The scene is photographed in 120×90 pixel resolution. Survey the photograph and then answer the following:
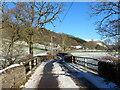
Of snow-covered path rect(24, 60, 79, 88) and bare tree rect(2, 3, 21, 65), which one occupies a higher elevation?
bare tree rect(2, 3, 21, 65)

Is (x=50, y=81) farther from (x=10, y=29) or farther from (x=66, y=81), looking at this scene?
(x=10, y=29)

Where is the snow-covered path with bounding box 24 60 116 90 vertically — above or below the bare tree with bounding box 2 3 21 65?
below

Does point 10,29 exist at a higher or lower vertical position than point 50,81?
higher

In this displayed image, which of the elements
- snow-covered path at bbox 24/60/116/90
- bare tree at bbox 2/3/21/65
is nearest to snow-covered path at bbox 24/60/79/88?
snow-covered path at bbox 24/60/116/90

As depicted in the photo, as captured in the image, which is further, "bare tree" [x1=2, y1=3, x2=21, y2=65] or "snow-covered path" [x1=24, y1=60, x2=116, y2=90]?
"bare tree" [x1=2, y1=3, x2=21, y2=65]

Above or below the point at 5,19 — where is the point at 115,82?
below

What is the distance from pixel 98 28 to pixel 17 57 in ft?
26.0

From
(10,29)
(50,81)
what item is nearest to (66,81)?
(50,81)

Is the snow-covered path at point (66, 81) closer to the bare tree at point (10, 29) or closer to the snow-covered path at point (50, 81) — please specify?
the snow-covered path at point (50, 81)

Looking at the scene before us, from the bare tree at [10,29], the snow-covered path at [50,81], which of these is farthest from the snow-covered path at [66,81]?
the bare tree at [10,29]

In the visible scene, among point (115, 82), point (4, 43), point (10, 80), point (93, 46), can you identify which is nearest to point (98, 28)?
point (115, 82)

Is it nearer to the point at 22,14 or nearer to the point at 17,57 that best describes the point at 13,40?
the point at 17,57

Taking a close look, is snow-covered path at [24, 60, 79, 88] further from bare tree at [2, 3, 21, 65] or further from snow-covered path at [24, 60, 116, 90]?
bare tree at [2, 3, 21, 65]

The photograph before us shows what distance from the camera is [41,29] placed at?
18.0 meters
